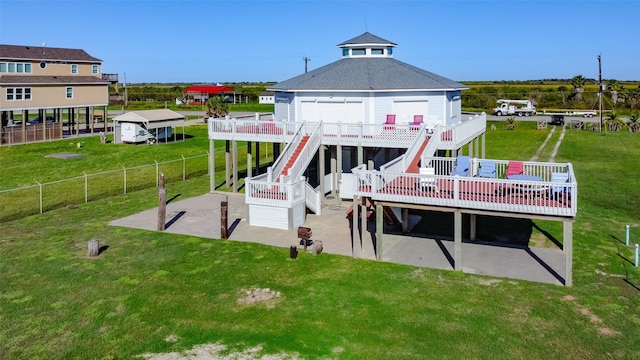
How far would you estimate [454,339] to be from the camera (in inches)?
442

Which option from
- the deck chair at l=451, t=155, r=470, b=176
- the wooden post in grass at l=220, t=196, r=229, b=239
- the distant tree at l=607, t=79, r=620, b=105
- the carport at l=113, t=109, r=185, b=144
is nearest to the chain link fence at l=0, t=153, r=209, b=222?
the wooden post in grass at l=220, t=196, r=229, b=239

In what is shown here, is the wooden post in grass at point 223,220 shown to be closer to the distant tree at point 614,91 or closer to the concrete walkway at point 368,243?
the concrete walkway at point 368,243

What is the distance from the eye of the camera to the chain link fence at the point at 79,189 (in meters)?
23.4

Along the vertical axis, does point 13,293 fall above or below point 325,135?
below

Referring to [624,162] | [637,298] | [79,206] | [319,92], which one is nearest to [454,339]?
[637,298]

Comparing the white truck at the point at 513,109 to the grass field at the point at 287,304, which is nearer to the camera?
the grass field at the point at 287,304

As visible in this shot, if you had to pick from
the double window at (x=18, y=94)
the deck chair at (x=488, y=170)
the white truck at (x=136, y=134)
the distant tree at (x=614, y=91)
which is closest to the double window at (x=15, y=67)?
the double window at (x=18, y=94)

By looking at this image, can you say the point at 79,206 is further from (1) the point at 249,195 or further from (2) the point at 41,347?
(2) the point at 41,347

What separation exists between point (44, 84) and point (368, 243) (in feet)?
122

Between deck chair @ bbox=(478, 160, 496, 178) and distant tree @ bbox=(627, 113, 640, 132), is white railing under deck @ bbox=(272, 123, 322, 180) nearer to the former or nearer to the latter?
deck chair @ bbox=(478, 160, 496, 178)

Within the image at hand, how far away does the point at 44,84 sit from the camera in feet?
146

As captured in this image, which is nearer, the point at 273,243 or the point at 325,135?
the point at 273,243

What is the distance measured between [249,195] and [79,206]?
29.4ft

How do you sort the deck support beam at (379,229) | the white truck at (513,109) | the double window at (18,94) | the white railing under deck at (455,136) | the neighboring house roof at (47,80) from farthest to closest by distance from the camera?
the white truck at (513,109) < the neighboring house roof at (47,80) < the double window at (18,94) < the white railing under deck at (455,136) < the deck support beam at (379,229)
